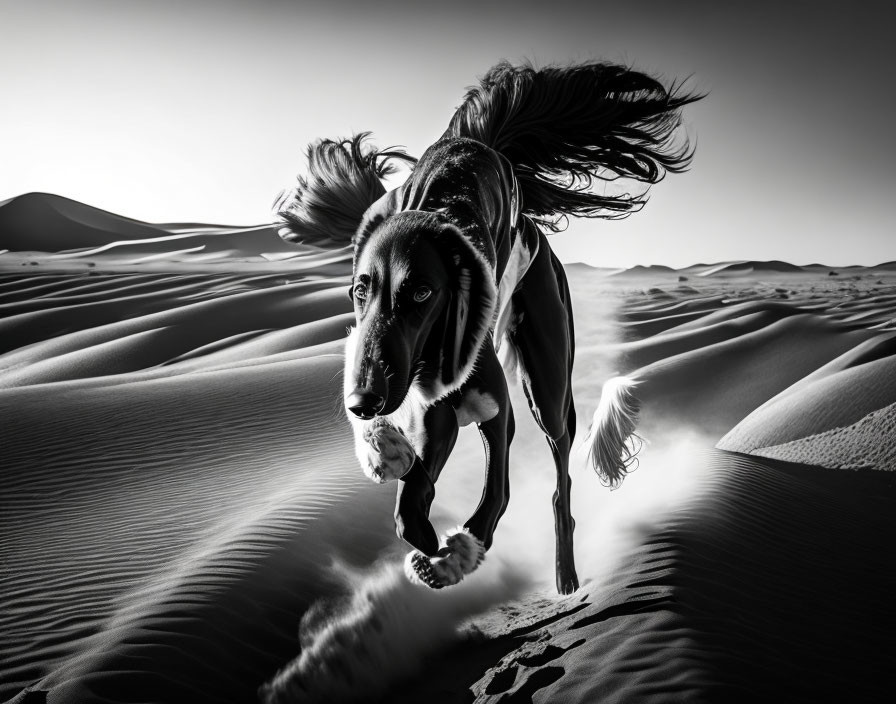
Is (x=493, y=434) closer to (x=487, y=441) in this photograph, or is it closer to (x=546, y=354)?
(x=487, y=441)

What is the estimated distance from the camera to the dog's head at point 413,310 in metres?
2.02

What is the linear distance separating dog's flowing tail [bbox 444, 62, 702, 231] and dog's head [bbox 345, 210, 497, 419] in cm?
168

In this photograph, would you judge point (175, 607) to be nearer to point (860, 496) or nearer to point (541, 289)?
point (541, 289)

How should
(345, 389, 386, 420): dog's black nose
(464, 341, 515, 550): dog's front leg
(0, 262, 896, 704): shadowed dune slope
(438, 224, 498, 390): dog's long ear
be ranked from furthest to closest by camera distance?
(0, 262, 896, 704): shadowed dune slope, (464, 341, 515, 550): dog's front leg, (438, 224, 498, 390): dog's long ear, (345, 389, 386, 420): dog's black nose

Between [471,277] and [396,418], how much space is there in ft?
2.02

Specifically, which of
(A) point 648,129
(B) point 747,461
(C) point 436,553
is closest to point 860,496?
(B) point 747,461

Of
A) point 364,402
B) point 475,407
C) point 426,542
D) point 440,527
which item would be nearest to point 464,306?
point 475,407

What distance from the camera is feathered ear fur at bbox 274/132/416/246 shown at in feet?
→ 12.2

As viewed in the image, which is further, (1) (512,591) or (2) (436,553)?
(1) (512,591)

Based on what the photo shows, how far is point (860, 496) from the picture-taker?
5910 mm

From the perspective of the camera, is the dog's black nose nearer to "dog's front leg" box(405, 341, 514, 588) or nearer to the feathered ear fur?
"dog's front leg" box(405, 341, 514, 588)

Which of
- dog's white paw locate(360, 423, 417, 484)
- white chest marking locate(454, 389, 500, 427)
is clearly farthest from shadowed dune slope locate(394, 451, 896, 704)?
dog's white paw locate(360, 423, 417, 484)

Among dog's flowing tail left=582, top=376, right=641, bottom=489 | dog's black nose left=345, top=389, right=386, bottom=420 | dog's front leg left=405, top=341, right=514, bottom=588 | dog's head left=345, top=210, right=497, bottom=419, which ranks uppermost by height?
dog's head left=345, top=210, right=497, bottom=419

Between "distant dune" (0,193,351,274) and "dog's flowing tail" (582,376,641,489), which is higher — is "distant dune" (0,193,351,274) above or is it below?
above
